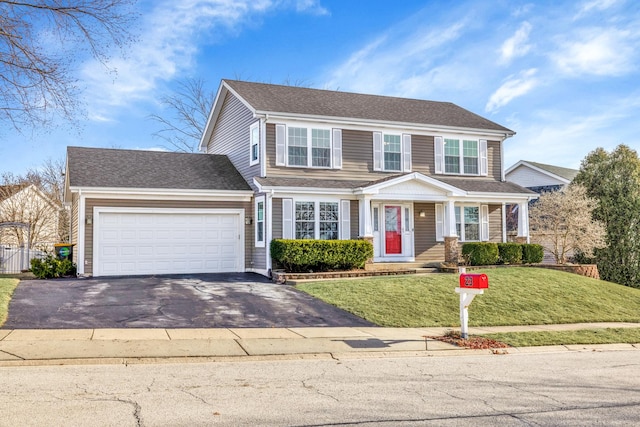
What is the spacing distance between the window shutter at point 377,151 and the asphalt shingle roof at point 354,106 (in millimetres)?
658

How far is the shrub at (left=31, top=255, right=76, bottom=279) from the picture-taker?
18.5 meters

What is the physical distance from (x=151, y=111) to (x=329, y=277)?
26.0 m

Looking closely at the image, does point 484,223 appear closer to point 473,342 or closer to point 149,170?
point 473,342

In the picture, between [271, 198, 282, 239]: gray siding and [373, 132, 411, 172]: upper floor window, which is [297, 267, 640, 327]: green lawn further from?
[373, 132, 411, 172]: upper floor window

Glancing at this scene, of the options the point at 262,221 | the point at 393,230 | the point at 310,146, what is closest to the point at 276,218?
the point at 262,221

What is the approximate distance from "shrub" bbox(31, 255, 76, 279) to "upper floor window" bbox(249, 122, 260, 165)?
24.3 ft

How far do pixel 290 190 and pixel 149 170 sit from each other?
18.7ft

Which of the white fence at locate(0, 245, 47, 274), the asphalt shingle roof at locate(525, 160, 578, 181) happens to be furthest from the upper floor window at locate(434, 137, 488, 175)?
the white fence at locate(0, 245, 47, 274)

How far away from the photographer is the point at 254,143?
21094 mm

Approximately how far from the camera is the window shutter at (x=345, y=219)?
810 inches

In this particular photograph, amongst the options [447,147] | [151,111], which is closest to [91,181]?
[447,147]

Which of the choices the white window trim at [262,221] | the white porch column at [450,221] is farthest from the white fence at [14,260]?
the white porch column at [450,221]

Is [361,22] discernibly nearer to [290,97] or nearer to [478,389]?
[290,97]

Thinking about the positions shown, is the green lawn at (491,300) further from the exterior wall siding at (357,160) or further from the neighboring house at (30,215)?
the neighboring house at (30,215)
